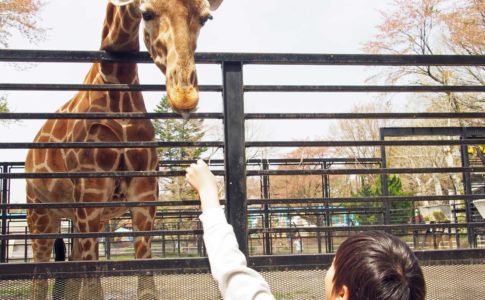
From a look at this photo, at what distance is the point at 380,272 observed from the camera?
1247 mm

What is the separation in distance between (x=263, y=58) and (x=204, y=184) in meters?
1.72

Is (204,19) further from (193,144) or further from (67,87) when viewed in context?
(67,87)

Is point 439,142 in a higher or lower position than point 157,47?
lower

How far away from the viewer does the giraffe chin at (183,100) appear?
2.98 meters

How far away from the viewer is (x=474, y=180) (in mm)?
14234

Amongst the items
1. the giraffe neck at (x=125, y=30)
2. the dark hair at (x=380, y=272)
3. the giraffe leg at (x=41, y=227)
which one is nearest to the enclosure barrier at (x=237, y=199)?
the giraffe neck at (x=125, y=30)

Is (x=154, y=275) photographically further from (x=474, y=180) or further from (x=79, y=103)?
(x=474, y=180)

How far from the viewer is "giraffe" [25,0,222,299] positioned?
3.14 metres

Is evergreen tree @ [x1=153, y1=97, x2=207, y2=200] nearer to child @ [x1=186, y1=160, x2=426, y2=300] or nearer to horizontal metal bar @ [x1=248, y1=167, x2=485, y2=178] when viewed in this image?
horizontal metal bar @ [x1=248, y1=167, x2=485, y2=178]

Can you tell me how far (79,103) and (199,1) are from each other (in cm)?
175

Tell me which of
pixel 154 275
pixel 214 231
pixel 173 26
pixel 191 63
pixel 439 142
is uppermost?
pixel 173 26

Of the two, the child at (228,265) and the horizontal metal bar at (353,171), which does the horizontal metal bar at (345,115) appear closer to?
the horizontal metal bar at (353,171)

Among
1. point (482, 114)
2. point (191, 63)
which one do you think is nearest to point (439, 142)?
point (482, 114)

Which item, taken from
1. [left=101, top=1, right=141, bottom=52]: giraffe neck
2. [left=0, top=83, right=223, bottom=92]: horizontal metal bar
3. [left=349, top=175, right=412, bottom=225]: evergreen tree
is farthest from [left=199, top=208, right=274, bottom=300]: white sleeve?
[left=349, top=175, right=412, bottom=225]: evergreen tree
